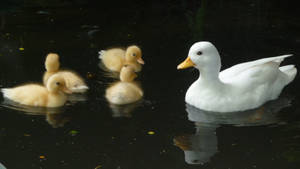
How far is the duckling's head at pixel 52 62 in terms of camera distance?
713cm

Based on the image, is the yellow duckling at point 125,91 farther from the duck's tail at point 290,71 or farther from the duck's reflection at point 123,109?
the duck's tail at point 290,71

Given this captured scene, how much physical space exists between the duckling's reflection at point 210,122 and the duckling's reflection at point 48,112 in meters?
1.29

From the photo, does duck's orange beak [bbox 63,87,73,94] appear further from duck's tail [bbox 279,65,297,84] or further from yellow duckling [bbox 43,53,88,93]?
duck's tail [bbox 279,65,297,84]

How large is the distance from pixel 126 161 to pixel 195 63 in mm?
1652

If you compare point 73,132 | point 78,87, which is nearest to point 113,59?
point 78,87

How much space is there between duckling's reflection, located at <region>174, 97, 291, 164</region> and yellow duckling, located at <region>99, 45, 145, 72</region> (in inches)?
45.7

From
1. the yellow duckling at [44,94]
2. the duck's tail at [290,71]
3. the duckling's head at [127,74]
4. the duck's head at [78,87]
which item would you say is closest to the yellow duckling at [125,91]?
the duckling's head at [127,74]

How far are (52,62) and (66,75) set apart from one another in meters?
0.25

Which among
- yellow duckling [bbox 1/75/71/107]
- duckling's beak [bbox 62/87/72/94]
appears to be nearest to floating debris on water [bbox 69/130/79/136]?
yellow duckling [bbox 1/75/71/107]

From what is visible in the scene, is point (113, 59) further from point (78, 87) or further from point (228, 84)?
point (228, 84)

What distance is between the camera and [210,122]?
6.27 m

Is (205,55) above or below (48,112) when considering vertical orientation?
above

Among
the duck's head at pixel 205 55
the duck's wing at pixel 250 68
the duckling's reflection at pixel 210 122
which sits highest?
the duck's head at pixel 205 55

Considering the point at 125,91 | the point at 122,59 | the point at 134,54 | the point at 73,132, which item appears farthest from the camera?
the point at 122,59
